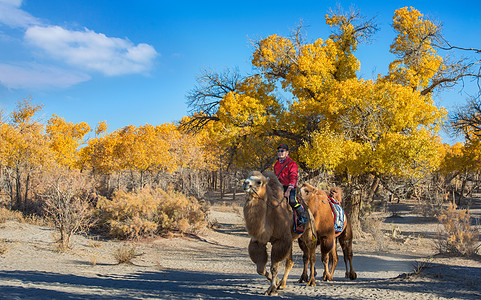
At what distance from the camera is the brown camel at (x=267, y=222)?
19.2ft

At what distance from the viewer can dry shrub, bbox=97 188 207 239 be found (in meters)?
15.7

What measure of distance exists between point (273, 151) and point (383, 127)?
17.7 feet

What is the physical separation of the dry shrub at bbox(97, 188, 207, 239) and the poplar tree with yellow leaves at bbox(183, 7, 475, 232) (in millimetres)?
4075

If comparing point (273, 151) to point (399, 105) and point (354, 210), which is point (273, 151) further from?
point (399, 105)

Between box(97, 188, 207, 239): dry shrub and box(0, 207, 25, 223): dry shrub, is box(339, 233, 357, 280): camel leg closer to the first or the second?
box(97, 188, 207, 239): dry shrub

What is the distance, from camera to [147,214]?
16.4 metres

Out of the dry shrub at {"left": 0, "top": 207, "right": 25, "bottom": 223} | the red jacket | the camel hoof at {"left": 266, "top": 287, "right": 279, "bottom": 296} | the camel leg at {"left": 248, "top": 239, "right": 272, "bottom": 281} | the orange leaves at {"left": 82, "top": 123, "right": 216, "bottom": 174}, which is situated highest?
the orange leaves at {"left": 82, "top": 123, "right": 216, "bottom": 174}

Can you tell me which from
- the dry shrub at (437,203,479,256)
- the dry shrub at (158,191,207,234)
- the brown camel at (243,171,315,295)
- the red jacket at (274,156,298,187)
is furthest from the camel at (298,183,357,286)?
the dry shrub at (158,191,207,234)

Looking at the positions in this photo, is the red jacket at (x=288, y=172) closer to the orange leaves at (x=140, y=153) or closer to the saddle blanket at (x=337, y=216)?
the saddle blanket at (x=337, y=216)

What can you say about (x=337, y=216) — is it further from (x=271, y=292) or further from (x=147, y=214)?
(x=147, y=214)

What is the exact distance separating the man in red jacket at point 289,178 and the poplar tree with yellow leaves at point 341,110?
27.1 ft

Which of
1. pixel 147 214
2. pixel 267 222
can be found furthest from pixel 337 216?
pixel 147 214

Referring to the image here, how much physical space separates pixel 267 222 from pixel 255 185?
0.72m

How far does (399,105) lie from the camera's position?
1596 cm
